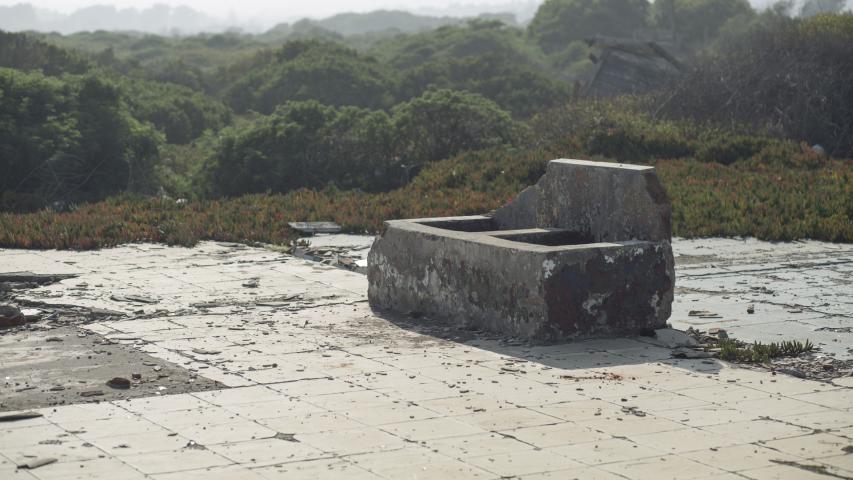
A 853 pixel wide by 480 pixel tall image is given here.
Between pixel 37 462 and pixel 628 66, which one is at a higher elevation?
pixel 628 66

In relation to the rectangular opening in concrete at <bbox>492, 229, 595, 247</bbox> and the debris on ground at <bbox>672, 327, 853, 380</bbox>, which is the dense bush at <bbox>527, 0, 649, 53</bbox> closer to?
the rectangular opening in concrete at <bbox>492, 229, 595, 247</bbox>

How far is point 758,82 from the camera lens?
2405 cm

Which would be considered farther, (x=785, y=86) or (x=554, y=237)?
(x=785, y=86)

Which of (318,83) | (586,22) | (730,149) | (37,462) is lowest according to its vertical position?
(37,462)

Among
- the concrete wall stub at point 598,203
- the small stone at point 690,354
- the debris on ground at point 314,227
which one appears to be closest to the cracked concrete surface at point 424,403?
the small stone at point 690,354

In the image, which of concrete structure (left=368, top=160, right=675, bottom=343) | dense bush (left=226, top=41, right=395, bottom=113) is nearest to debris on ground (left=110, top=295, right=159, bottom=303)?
concrete structure (left=368, top=160, right=675, bottom=343)

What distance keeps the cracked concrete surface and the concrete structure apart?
24cm

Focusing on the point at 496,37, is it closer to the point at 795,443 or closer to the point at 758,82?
the point at 758,82

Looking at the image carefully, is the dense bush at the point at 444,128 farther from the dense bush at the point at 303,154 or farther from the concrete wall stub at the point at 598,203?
Answer: the concrete wall stub at the point at 598,203

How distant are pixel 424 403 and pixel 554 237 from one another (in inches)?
140

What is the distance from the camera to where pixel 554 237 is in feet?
34.2

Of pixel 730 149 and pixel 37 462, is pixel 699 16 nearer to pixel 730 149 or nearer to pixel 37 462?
pixel 730 149

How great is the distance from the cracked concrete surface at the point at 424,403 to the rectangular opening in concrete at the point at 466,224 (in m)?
0.98

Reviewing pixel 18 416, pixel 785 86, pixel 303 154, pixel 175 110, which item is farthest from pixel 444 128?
pixel 18 416
